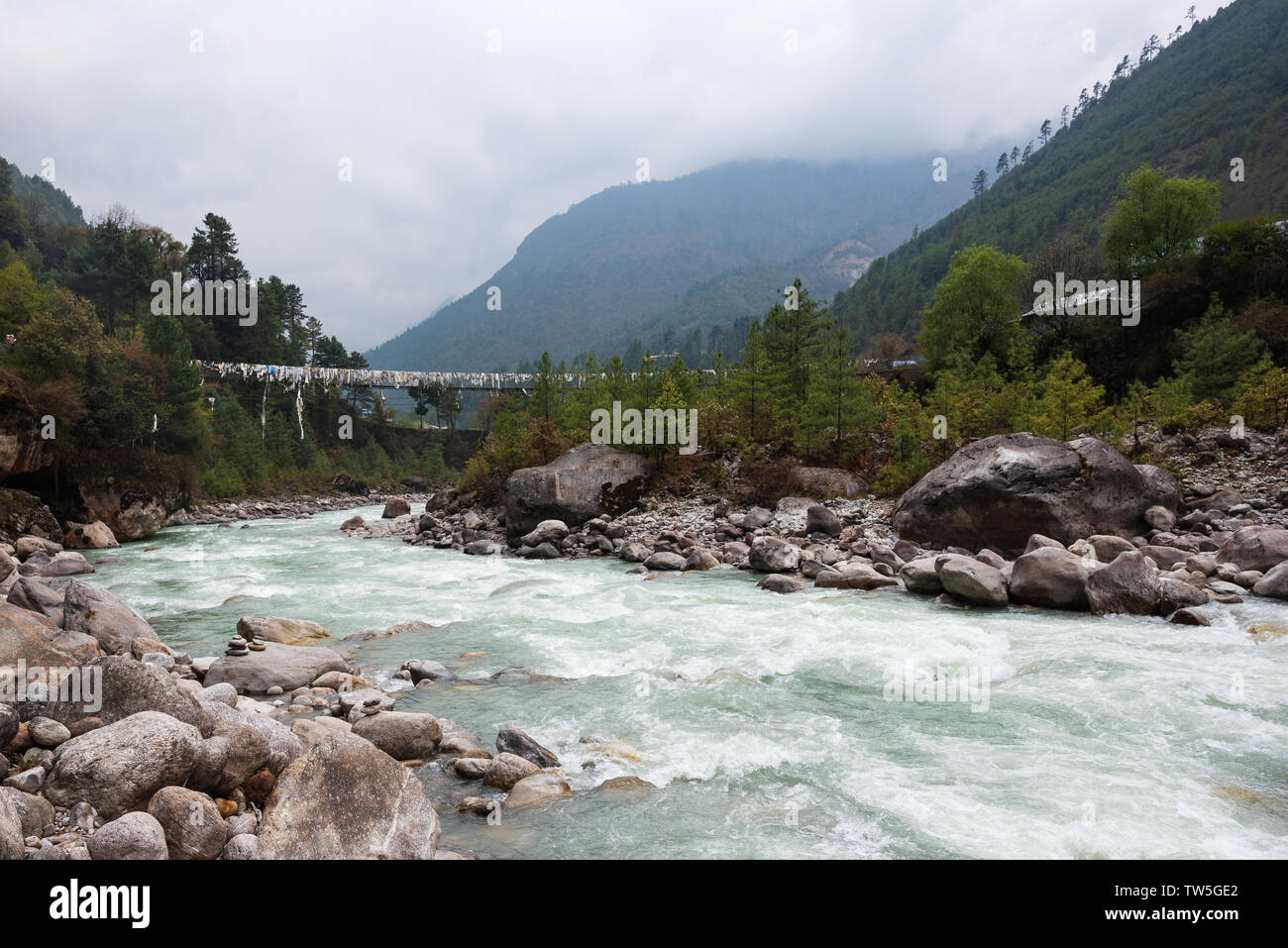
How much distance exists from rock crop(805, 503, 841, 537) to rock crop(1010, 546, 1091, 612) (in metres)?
8.61

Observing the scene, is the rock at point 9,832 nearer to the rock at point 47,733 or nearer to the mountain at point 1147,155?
the rock at point 47,733

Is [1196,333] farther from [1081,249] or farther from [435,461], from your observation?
[435,461]

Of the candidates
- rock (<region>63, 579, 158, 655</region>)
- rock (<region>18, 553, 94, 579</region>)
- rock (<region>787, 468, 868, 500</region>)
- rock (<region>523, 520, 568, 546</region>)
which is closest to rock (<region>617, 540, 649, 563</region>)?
rock (<region>523, 520, 568, 546</region>)

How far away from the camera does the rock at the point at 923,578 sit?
14906 millimetres

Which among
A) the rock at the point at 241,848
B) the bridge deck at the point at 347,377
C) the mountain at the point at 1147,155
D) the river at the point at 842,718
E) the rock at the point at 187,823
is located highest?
the mountain at the point at 1147,155

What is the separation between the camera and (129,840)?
4273mm

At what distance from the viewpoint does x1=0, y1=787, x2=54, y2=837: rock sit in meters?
4.41

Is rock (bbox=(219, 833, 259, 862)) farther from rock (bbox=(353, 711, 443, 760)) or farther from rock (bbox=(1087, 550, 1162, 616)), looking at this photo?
rock (bbox=(1087, 550, 1162, 616))

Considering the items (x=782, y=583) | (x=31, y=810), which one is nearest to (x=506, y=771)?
(x=31, y=810)

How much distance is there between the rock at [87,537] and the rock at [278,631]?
21330 millimetres

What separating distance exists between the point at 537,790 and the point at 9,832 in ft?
12.2

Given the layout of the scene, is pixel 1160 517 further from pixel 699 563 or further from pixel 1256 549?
pixel 699 563

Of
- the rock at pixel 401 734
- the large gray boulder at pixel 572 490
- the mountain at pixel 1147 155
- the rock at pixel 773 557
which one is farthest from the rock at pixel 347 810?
the mountain at pixel 1147 155
